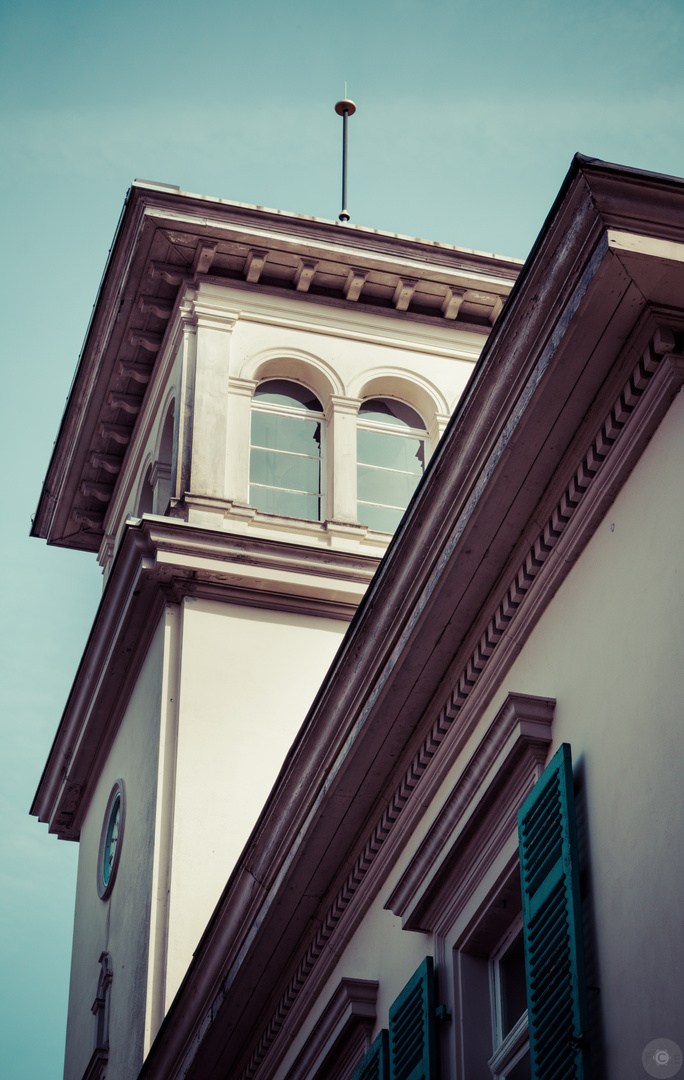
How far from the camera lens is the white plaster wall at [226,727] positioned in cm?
1547

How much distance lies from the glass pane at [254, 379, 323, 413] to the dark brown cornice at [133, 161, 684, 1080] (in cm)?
794

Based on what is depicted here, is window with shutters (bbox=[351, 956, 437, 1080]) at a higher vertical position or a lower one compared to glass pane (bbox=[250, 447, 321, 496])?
lower

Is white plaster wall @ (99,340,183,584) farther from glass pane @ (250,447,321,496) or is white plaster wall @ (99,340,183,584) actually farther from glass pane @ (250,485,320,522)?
glass pane @ (250,485,320,522)

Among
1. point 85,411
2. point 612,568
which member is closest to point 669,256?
point 612,568

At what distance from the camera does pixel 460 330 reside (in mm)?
20250

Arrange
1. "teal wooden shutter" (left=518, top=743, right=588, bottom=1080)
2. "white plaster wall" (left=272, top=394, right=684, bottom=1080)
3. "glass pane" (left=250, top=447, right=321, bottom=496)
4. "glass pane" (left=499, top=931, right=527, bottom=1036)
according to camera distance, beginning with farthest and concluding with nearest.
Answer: "glass pane" (left=250, top=447, right=321, bottom=496)
"glass pane" (left=499, top=931, right=527, bottom=1036)
"teal wooden shutter" (left=518, top=743, right=588, bottom=1080)
"white plaster wall" (left=272, top=394, right=684, bottom=1080)

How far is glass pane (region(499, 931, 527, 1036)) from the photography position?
8.85 metres

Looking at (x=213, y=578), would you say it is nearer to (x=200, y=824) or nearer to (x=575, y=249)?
(x=200, y=824)

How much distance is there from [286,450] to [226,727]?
3.74m

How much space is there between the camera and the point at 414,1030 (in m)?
9.53

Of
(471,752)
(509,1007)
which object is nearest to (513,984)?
(509,1007)

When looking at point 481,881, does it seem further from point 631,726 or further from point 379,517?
point 379,517

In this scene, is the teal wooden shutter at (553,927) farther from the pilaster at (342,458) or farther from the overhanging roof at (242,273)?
the overhanging roof at (242,273)

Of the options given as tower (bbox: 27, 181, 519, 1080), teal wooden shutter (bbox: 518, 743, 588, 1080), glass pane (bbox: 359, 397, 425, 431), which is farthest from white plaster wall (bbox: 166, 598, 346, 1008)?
teal wooden shutter (bbox: 518, 743, 588, 1080)
